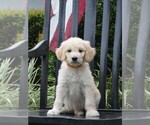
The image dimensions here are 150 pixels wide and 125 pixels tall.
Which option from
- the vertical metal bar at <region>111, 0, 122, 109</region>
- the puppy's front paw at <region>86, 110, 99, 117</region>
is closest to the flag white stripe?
the vertical metal bar at <region>111, 0, 122, 109</region>

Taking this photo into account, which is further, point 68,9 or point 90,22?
point 68,9

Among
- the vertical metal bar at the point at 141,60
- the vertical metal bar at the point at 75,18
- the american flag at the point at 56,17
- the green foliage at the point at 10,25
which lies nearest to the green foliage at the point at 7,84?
the green foliage at the point at 10,25

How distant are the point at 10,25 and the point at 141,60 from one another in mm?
487

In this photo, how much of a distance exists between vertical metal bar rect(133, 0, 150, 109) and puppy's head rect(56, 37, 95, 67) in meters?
0.25

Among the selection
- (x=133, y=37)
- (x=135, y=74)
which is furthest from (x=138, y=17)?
(x=135, y=74)

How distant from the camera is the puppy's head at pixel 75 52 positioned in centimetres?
161

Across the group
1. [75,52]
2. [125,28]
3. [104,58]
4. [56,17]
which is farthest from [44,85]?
[125,28]

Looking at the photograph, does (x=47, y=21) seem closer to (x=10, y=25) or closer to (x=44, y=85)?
(x=44, y=85)

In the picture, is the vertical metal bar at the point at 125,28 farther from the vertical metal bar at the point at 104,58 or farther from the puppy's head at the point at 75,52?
the vertical metal bar at the point at 104,58

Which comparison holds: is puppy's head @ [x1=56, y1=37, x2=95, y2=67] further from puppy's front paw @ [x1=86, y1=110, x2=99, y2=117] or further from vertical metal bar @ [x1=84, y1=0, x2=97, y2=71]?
vertical metal bar @ [x1=84, y1=0, x2=97, y2=71]

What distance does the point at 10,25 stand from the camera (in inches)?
50.4

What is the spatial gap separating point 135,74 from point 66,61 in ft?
1.16

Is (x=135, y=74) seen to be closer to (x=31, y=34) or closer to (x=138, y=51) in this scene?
(x=138, y=51)

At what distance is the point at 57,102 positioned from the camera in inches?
65.8
